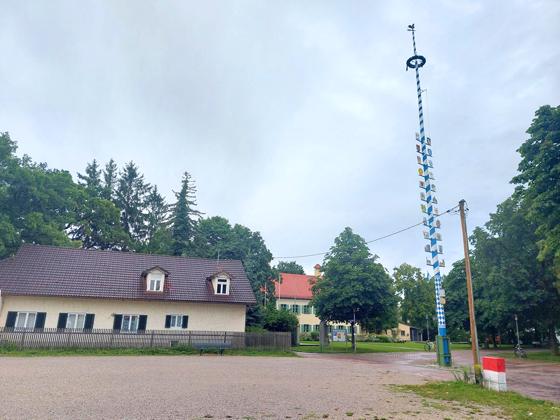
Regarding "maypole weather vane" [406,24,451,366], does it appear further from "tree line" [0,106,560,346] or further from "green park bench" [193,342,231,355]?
"green park bench" [193,342,231,355]

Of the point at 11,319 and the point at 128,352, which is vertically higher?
the point at 11,319

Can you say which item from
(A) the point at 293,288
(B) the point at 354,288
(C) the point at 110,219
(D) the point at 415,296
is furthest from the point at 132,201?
(D) the point at 415,296

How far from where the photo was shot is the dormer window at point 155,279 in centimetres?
2895

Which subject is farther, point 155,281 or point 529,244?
point 529,244

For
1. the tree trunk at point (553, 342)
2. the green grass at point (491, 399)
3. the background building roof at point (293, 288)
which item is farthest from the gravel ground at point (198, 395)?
the background building roof at point (293, 288)

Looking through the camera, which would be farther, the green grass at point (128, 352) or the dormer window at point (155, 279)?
the dormer window at point (155, 279)

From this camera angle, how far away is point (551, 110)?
21203 mm

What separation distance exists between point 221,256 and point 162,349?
56.3 feet

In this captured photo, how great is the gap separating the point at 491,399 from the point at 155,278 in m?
23.9

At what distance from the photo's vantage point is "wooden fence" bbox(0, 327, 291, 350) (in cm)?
2334

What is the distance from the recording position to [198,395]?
1023cm

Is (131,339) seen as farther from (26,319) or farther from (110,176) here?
(110,176)

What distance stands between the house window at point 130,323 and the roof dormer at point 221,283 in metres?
5.97

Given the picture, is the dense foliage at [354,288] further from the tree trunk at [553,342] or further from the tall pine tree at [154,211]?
the tall pine tree at [154,211]
